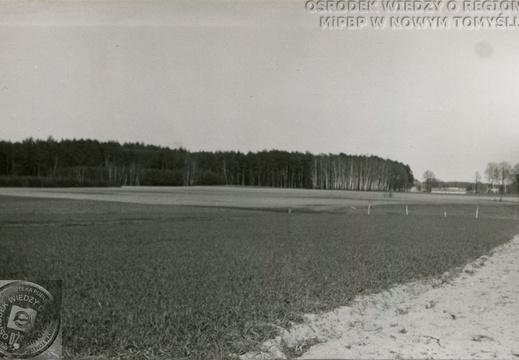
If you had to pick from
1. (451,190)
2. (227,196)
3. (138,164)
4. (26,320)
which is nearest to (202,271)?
(26,320)

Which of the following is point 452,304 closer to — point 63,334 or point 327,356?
point 327,356

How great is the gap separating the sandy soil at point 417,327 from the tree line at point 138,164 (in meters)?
9.56

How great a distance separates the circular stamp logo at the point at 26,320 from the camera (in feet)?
18.1

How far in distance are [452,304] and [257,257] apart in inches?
209

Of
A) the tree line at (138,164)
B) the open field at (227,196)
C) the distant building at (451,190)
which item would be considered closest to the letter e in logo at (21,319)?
the tree line at (138,164)

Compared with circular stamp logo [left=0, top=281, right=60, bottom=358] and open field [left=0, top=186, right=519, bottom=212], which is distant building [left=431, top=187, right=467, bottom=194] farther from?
circular stamp logo [left=0, top=281, right=60, bottom=358]

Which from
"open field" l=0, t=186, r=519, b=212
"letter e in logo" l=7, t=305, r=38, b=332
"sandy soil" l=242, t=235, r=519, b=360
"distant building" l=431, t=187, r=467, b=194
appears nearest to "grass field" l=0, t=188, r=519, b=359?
"sandy soil" l=242, t=235, r=519, b=360

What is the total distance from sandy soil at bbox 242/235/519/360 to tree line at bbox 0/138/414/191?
9.56 m

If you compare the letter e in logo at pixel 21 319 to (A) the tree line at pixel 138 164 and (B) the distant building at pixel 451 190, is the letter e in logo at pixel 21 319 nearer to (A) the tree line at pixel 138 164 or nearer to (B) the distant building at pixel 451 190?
(A) the tree line at pixel 138 164

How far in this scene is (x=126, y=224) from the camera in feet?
68.9

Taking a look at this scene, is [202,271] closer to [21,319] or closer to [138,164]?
[21,319]

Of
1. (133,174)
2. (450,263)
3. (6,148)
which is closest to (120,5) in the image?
(6,148)

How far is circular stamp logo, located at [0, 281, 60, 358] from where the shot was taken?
217 inches

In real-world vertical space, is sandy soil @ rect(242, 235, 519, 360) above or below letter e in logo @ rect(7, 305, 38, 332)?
below
